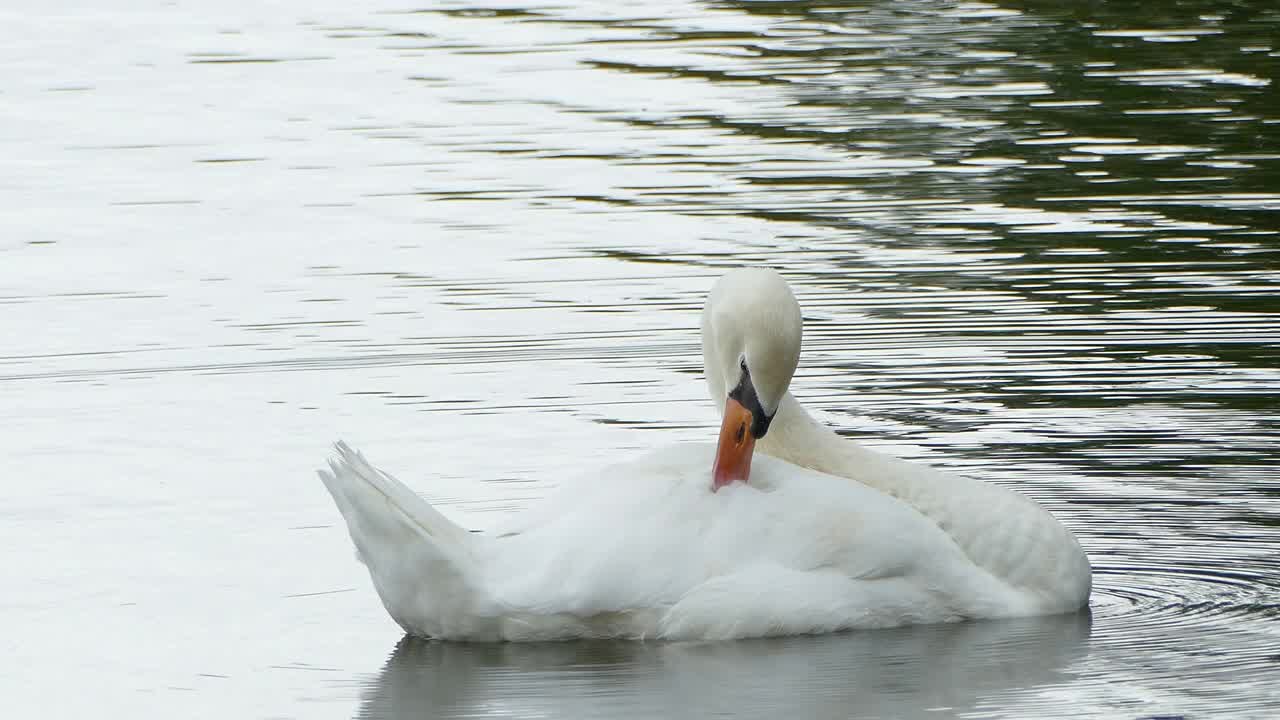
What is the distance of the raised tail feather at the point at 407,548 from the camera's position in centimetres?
743

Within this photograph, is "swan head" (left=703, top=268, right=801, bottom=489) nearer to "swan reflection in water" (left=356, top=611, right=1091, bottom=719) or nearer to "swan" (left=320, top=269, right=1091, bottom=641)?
"swan" (left=320, top=269, right=1091, bottom=641)

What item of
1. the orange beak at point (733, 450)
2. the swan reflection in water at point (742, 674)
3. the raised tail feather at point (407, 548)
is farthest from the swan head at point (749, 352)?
the raised tail feather at point (407, 548)

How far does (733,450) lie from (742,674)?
761 mm

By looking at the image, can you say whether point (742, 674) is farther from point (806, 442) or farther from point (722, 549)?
point (806, 442)

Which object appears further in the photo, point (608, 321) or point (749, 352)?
point (608, 321)

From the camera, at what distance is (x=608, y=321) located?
12133 mm

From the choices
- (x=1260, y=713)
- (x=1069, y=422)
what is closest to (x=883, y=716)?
(x=1260, y=713)

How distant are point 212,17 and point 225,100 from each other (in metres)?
5.93

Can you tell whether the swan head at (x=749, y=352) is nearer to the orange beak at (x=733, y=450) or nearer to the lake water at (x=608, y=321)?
the orange beak at (x=733, y=450)

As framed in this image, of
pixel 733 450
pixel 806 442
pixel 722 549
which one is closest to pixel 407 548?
pixel 722 549

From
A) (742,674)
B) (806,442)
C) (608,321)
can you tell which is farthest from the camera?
(608,321)

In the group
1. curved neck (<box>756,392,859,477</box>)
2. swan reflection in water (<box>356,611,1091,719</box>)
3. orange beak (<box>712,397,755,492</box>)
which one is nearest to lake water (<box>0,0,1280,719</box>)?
swan reflection in water (<box>356,611,1091,719</box>)

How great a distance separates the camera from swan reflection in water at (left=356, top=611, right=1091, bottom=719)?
22.8 ft

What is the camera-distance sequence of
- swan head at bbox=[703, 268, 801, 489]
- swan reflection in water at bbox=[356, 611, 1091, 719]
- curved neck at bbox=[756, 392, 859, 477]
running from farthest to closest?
curved neck at bbox=[756, 392, 859, 477] → swan head at bbox=[703, 268, 801, 489] → swan reflection in water at bbox=[356, 611, 1091, 719]
